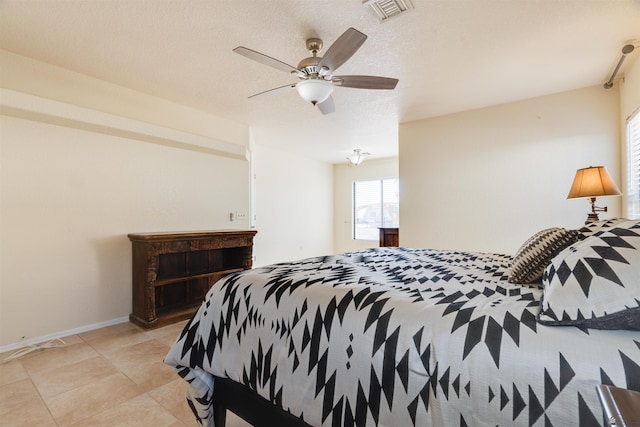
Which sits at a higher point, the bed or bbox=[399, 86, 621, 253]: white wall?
bbox=[399, 86, 621, 253]: white wall

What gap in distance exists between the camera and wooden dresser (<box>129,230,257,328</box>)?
9.50ft

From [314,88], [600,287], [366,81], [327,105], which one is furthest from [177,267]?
[600,287]

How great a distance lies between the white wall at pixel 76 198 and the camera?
2498mm

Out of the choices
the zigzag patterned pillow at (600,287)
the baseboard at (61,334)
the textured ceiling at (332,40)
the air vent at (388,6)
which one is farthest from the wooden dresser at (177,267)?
the zigzag patterned pillow at (600,287)

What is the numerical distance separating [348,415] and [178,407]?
1.22 m

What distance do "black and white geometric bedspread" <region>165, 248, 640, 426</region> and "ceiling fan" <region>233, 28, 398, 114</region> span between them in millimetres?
1307

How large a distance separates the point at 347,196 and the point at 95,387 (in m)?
5.91

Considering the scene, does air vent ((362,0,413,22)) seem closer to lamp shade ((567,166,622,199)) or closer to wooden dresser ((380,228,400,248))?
lamp shade ((567,166,622,199))

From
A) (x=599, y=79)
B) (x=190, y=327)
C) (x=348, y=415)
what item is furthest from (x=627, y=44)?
(x=190, y=327)

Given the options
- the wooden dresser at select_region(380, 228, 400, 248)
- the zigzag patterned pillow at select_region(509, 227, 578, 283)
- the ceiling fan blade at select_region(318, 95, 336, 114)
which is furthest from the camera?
the wooden dresser at select_region(380, 228, 400, 248)

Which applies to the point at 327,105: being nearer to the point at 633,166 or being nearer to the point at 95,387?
the point at 95,387

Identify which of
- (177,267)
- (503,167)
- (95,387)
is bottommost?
(95,387)

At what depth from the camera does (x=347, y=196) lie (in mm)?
7215

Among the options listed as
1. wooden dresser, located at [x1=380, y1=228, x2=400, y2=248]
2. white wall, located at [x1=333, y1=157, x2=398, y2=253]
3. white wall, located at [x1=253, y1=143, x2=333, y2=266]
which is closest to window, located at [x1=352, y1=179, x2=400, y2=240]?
white wall, located at [x1=333, y1=157, x2=398, y2=253]
